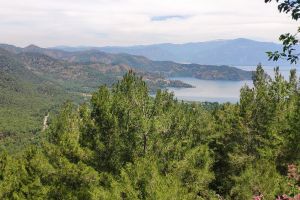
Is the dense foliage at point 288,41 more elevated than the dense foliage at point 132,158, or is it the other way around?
the dense foliage at point 288,41

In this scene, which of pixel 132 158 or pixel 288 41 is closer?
pixel 288 41

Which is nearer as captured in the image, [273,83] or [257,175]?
[257,175]

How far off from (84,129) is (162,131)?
6944mm

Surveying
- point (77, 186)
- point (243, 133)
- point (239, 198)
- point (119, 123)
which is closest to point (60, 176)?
point (77, 186)

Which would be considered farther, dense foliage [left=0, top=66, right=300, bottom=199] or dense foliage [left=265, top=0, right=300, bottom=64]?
dense foliage [left=0, top=66, right=300, bottom=199]

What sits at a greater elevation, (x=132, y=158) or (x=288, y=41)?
(x=288, y=41)

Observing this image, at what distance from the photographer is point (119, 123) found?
31266 millimetres

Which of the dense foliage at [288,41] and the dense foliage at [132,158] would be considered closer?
the dense foliage at [288,41]

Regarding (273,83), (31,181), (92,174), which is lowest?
(31,181)

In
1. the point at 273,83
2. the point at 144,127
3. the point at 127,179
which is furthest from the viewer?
the point at 273,83

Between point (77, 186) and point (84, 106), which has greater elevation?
point (84, 106)

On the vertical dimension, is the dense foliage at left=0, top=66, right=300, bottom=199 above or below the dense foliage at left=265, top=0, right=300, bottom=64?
below

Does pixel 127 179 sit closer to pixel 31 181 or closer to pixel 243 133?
pixel 31 181

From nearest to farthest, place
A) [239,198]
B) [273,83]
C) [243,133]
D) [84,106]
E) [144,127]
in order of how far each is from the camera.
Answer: [144,127], [239,198], [84,106], [243,133], [273,83]
